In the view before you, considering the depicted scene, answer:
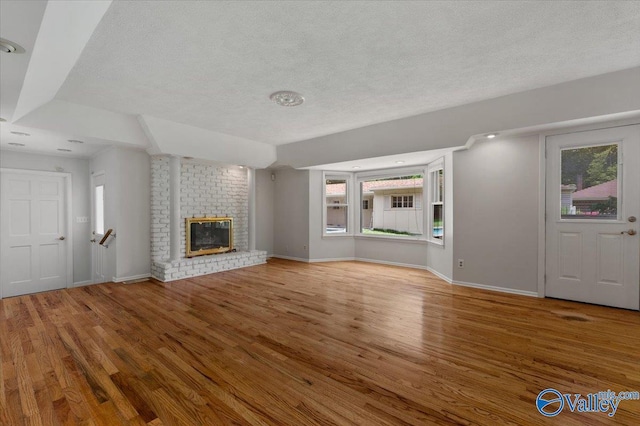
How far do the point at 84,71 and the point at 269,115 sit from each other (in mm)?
2106

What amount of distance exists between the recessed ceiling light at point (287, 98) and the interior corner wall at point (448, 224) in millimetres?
2676

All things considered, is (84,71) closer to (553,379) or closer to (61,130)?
(61,130)

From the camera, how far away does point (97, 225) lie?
17.9 feet

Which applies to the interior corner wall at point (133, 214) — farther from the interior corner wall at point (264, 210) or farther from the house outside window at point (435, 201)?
the house outside window at point (435, 201)

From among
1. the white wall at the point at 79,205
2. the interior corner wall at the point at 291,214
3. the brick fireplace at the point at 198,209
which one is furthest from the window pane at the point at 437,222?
the white wall at the point at 79,205

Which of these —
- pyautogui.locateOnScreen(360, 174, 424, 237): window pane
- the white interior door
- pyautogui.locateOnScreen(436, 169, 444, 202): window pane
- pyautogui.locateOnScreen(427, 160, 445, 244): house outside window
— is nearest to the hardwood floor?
the white interior door

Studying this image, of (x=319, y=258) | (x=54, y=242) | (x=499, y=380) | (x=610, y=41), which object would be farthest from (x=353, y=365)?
(x=54, y=242)

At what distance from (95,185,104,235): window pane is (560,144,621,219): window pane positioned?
7.79m

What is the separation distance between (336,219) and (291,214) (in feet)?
3.77

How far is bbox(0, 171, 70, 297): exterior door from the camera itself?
187 inches

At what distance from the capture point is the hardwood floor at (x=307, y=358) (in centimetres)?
162

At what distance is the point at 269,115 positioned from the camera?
404 centimetres

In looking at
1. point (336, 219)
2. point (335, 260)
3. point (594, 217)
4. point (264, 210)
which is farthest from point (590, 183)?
point (264, 210)

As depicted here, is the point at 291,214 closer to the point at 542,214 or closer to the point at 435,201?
the point at 435,201
